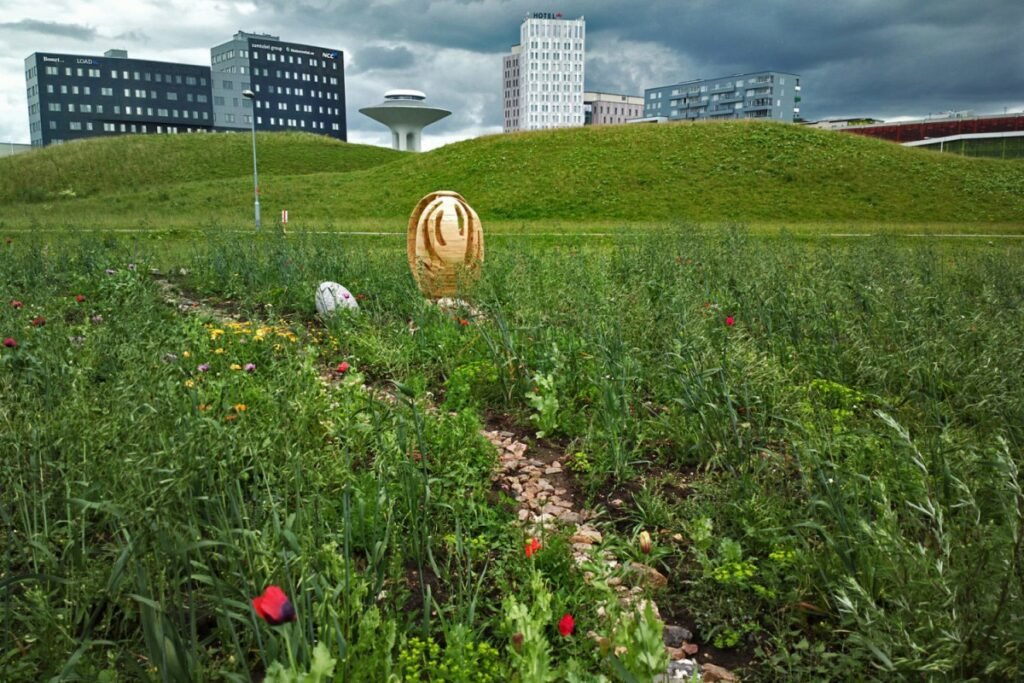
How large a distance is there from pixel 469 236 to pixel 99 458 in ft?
20.4

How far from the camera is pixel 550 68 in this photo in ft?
552

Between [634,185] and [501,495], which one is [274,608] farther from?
[634,185]

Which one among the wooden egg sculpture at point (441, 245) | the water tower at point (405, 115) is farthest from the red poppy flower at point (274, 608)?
the water tower at point (405, 115)

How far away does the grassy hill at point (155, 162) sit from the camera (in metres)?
41.9

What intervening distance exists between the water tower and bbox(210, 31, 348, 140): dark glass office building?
55413mm

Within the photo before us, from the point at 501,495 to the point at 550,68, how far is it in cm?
17767

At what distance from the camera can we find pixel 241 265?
9.55 m

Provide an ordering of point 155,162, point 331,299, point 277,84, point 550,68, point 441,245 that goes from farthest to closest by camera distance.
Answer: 1. point 550,68
2. point 277,84
3. point 155,162
4. point 441,245
5. point 331,299

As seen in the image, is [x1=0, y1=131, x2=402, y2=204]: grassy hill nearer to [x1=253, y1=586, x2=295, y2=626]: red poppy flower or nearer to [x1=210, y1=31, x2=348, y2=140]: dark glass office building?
[x1=253, y1=586, x2=295, y2=626]: red poppy flower

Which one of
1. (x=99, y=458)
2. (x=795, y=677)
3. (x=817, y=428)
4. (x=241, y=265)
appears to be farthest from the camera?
(x=241, y=265)

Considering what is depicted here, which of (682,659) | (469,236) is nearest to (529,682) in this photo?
(682,659)

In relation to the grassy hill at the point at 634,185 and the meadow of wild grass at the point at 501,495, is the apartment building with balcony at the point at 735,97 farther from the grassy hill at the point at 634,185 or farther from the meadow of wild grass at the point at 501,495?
the meadow of wild grass at the point at 501,495

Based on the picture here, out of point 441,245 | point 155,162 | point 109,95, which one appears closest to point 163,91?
point 109,95

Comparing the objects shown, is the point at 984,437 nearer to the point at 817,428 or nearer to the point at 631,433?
the point at 817,428
